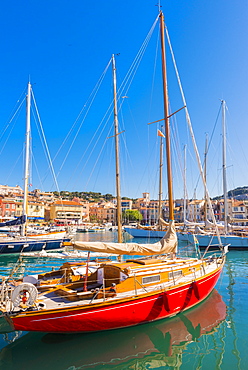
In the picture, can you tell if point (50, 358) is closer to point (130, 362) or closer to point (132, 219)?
point (130, 362)

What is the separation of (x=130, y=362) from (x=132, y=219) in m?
90.4

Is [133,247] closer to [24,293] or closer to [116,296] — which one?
[116,296]

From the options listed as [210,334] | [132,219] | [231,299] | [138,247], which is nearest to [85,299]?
[138,247]

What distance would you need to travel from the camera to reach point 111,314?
26.0 feet

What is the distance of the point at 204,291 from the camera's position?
36.4 feet

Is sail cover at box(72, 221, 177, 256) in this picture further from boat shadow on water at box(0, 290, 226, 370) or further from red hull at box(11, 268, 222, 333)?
boat shadow on water at box(0, 290, 226, 370)

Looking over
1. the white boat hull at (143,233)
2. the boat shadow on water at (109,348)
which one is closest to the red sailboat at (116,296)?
the boat shadow on water at (109,348)

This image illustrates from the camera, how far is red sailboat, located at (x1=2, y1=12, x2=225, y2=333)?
7195mm

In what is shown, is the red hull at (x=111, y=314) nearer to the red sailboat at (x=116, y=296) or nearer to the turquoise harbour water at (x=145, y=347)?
the red sailboat at (x=116, y=296)

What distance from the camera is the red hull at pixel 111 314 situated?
710cm

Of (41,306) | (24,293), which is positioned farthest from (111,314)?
(24,293)

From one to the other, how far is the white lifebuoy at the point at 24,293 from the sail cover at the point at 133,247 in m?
2.23

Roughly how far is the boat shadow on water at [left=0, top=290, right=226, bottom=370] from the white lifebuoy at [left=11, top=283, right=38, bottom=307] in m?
1.53

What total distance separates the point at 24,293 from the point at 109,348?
308 cm
